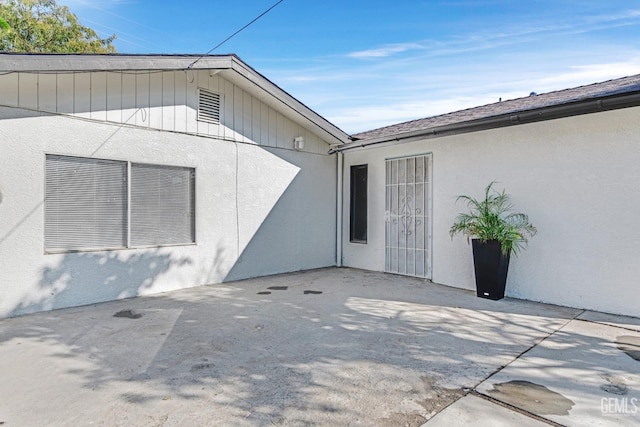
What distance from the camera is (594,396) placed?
2611 millimetres

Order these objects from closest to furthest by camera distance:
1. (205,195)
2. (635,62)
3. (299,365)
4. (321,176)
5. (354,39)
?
(299,365) → (635,62) → (205,195) → (354,39) → (321,176)

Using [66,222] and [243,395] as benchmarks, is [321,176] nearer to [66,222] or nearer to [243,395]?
[66,222]

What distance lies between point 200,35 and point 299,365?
6.49 meters

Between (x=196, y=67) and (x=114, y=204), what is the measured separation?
2.70m

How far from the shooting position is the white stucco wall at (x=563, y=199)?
4.71m

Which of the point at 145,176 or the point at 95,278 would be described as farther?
the point at 145,176

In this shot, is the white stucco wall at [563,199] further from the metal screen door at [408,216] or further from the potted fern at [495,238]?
the metal screen door at [408,216]

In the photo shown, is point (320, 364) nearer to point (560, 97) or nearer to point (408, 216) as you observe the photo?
point (408, 216)

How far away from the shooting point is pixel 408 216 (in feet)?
24.5

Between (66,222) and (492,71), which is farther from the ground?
(492,71)

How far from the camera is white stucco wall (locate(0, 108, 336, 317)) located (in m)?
4.70

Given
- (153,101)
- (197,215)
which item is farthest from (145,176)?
(153,101)

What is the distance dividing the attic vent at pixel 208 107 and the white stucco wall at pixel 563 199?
4.51 meters

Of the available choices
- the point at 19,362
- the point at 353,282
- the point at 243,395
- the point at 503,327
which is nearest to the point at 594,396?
the point at 503,327
